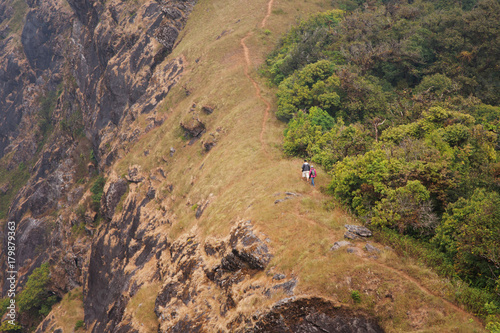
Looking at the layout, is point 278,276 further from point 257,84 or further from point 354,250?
point 257,84

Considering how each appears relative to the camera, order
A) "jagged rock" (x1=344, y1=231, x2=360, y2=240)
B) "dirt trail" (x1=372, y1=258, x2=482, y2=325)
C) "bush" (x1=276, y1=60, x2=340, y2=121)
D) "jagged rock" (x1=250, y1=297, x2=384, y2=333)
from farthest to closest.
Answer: "bush" (x1=276, y1=60, x2=340, y2=121) < "jagged rock" (x1=344, y1=231, x2=360, y2=240) < "jagged rock" (x1=250, y1=297, x2=384, y2=333) < "dirt trail" (x1=372, y1=258, x2=482, y2=325)

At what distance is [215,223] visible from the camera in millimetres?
30172

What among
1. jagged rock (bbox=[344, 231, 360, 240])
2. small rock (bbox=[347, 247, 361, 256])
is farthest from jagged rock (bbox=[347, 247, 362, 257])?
jagged rock (bbox=[344, 231, 360, 240])

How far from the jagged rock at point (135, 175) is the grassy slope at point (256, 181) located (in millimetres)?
1564

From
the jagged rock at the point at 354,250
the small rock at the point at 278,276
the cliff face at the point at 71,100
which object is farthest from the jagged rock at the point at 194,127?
the jagged rock at the point at 354,250

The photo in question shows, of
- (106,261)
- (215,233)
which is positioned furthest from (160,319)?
(106,261)

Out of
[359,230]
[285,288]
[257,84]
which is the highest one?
[285,288]

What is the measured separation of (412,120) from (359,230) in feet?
62.5

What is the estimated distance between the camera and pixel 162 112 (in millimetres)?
60938

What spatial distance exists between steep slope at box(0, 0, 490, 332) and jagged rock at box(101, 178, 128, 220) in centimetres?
22

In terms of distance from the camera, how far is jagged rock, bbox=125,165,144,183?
5491cm

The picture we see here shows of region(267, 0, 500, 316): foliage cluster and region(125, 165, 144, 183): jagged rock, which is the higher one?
region(267, 0, 500, 316): foliage cluster

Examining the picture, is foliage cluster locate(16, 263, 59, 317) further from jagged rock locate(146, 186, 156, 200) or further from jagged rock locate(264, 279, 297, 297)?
jagged rock locate(264, 279, 297, 297)

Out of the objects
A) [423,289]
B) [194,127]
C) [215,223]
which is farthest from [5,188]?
[423,289]
